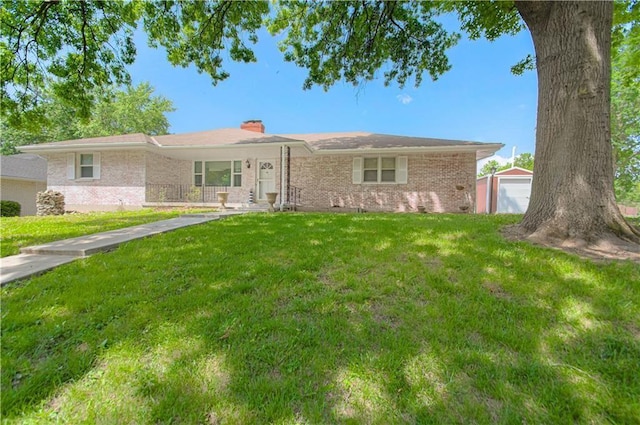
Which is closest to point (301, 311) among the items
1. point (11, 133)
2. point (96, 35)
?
point (96, 35)

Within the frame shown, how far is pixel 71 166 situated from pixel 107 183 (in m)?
1.99

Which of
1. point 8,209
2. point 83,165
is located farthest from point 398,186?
point 8,209

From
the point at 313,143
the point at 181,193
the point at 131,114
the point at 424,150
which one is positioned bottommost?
the point at 181,193

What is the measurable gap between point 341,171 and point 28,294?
35.7ft

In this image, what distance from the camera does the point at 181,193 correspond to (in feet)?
44.9

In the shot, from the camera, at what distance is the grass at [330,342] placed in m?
1.42

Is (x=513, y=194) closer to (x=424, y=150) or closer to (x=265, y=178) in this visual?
(x=424, y=150)

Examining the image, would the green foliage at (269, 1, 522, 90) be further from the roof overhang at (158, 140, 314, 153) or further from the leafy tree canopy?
the leafy tree canopy

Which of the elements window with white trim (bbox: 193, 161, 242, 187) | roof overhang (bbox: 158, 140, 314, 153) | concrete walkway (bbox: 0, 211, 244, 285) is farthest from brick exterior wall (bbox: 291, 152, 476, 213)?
concrete walkway (bbox: 0, 211, 244, 285)

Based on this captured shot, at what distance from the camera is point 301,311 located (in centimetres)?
231

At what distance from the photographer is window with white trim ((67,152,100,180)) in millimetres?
12695

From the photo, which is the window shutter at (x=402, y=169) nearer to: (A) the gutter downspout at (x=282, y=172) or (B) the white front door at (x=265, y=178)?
(A) the gutter downspout at (x=282, y=172)

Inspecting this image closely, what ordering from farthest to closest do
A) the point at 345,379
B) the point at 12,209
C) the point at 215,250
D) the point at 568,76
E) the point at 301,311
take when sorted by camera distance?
the point at 12,209
the point at 215,250
the point at 568,76
the point at 301,311
the point at 345,379

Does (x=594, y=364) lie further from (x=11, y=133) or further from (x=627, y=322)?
(x=11, y=133)
